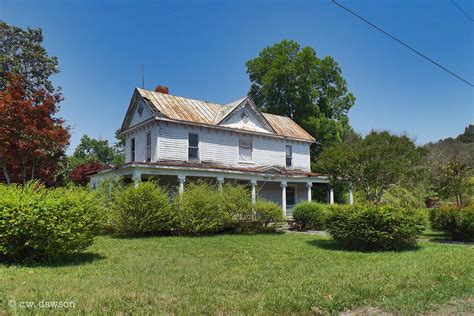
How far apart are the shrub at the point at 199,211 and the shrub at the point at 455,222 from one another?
860 centimetres

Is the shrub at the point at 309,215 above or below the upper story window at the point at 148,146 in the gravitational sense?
below

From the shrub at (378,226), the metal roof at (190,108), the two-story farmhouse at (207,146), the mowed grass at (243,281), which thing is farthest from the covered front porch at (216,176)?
the shrub at (378,226)

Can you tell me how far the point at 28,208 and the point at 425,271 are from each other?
8689 millimetres

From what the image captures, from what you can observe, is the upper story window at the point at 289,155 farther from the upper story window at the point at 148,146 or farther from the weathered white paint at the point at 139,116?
the weathered white paint at the point at 139,116

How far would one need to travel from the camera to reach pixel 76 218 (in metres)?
8.47

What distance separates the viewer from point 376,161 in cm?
1275

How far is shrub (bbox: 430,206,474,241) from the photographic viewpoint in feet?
43.1

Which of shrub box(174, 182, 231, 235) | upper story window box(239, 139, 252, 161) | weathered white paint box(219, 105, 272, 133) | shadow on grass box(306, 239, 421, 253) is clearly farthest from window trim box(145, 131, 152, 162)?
shadow on grass box(306, 239, 421, 253)

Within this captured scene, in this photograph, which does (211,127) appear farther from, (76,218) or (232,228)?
(76,218)

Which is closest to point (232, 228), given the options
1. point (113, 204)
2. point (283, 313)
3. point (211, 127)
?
point (113, 204)

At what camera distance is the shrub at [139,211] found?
14.1 m

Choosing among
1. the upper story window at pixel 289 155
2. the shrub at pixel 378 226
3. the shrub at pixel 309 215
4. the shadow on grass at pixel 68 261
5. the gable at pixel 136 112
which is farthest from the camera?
the upper story window at pixel 289 155

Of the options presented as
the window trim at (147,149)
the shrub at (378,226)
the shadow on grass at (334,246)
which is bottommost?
the shadow on grass at (334,246)

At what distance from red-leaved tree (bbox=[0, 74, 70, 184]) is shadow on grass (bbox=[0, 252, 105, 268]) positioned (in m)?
13.2
